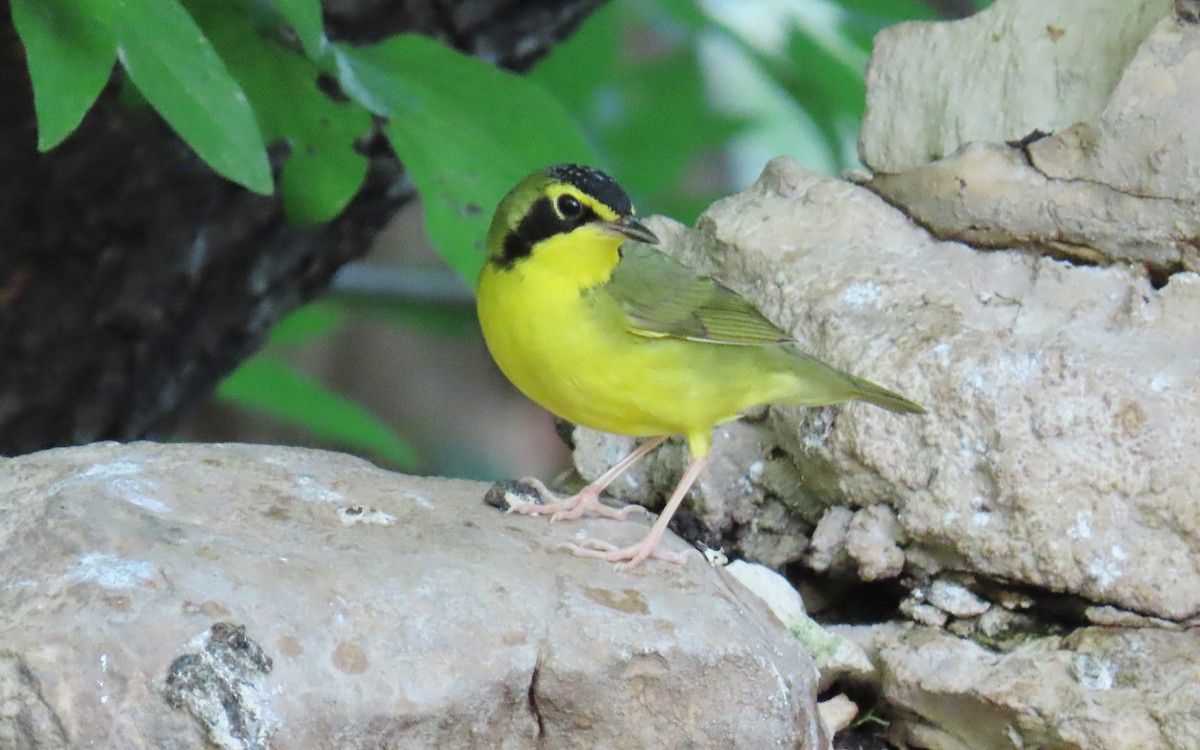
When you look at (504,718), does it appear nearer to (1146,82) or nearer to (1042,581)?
(1042,581)

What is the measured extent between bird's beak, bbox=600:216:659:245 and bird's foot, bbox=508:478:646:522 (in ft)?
2.31

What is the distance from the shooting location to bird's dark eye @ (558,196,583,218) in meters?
3.66

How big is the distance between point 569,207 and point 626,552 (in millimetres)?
933

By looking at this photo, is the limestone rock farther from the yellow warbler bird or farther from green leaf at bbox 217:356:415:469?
green leaf at bbox 217:356:415:469

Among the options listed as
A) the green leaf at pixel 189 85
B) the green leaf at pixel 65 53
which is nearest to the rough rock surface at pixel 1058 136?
the green leaf at pixel 189 85

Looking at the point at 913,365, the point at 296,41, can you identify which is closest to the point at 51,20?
the point at 296,41

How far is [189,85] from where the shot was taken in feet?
10.1

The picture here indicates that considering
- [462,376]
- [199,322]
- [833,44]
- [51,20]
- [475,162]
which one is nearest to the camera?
[51,20]

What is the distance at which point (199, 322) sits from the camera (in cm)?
542

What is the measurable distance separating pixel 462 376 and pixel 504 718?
9.54m

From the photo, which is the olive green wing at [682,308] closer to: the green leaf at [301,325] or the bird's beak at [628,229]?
the bird's beak at [628,229]

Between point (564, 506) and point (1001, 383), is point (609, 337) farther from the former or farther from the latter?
point (1001, 383)

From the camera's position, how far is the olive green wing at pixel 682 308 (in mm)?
3740

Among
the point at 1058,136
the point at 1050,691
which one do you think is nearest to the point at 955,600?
the point at 1050,691
